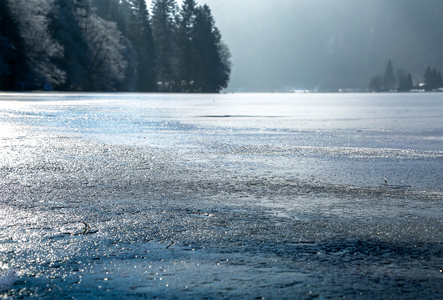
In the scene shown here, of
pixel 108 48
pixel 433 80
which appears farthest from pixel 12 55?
pixel 433 80

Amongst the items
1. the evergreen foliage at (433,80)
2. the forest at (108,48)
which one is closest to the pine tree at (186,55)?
the forest at (108,48)

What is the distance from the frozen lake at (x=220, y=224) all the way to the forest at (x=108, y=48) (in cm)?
4084

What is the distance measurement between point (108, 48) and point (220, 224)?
6050 centimetres

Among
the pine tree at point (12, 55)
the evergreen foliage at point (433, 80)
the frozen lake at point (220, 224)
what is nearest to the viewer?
the frozen lake at point (220, 224)

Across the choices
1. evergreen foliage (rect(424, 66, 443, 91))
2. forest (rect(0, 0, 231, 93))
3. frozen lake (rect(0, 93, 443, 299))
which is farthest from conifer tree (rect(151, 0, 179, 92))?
evergreen foliage (rect(424, 66, 443, 91))

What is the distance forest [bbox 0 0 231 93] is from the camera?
46094 mm

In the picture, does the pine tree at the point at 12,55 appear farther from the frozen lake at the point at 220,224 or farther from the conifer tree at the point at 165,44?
the frozen lake at the point at 220,224

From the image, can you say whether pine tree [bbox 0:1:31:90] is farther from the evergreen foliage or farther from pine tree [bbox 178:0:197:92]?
the evergreen foliage

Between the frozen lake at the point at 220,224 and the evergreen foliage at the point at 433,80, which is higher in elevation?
the evergreen foliage at the point at 433,80

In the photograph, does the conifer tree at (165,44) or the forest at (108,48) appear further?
the conifer tree at (165,44)

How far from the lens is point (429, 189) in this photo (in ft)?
13.9

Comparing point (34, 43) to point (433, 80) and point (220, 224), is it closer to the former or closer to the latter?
point (220, 224)

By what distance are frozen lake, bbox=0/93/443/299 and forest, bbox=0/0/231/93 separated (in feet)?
134

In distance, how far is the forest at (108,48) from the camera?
46.1 m
